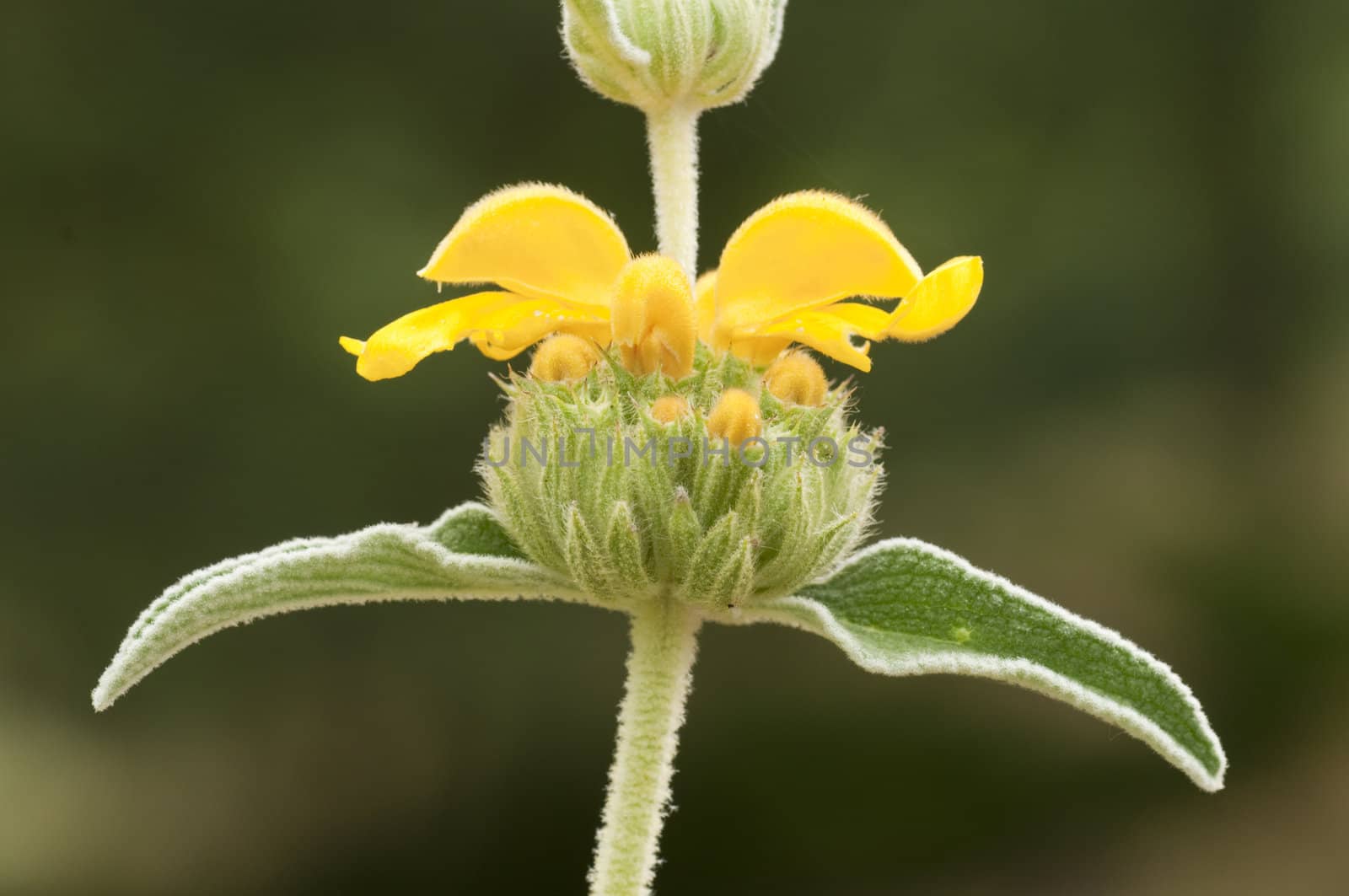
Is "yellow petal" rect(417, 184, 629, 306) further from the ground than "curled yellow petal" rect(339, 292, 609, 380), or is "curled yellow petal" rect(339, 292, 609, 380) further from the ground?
"yellow petal" rect(417, 184, 629, 306)

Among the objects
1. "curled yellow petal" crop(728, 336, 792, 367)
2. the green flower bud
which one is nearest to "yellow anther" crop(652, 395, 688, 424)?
the green flower bud

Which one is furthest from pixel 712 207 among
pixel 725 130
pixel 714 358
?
pixel 714 358

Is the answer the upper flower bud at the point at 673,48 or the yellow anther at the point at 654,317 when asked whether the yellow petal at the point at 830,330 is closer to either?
the yellow anther at the point at 654,317

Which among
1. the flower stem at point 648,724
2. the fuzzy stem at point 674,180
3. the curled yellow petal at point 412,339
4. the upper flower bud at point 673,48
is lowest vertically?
the flower stem at point 648,724

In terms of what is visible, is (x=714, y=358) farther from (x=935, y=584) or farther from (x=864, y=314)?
(x=935, y=584)

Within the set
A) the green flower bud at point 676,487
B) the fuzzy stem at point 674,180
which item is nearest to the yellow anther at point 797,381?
the green flower bud at point 676,487

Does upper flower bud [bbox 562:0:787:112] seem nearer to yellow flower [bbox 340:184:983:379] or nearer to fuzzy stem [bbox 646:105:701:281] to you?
fuzzy stem [bbox 646:105:701:281]

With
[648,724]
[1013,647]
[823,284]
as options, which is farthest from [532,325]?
[1013,647]
